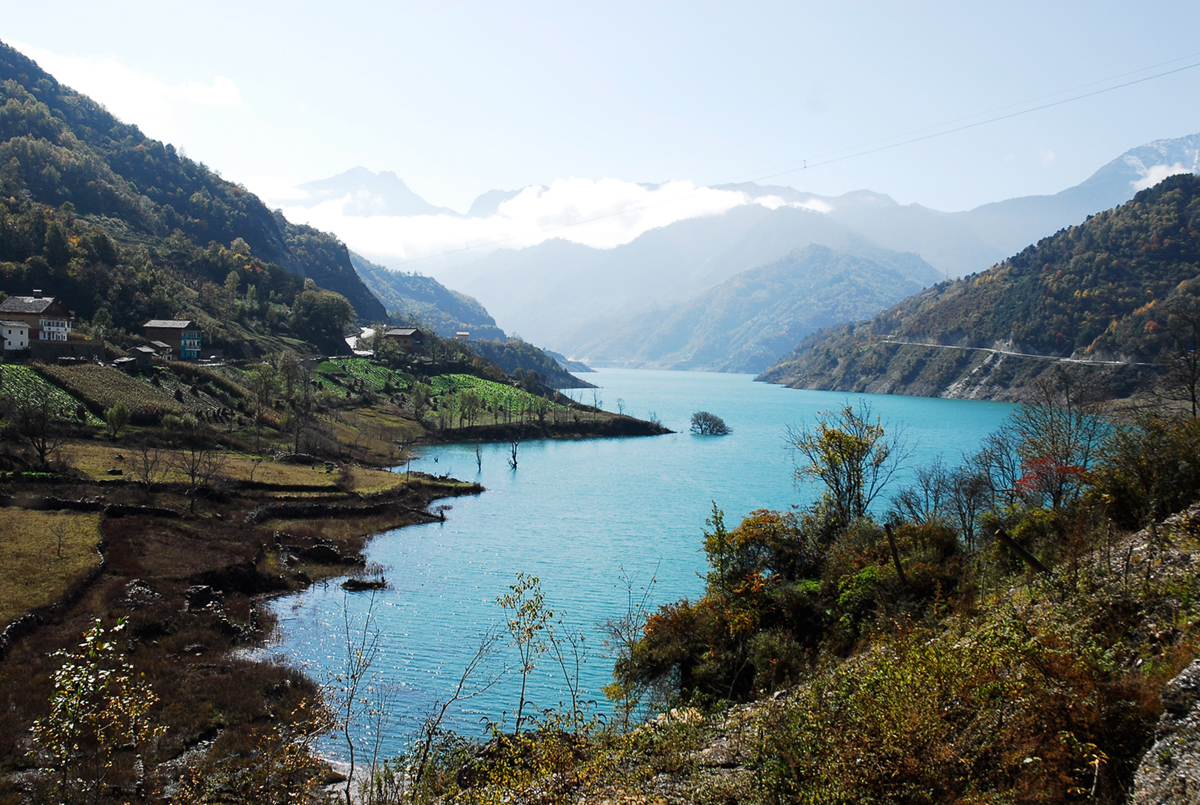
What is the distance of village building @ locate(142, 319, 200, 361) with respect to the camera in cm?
10281

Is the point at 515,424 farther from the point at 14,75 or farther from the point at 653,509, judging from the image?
the point at 14,75

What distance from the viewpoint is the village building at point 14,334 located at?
73812 millimetres

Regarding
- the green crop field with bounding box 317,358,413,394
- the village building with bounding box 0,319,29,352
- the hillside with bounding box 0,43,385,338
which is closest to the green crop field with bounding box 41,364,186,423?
the village building with bounding box 0,319,29,352

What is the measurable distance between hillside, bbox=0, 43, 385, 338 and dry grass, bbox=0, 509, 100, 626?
83004mm

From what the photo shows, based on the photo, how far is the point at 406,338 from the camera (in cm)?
15050

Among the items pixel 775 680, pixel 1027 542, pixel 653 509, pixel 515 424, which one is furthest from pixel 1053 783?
pixel 515 424

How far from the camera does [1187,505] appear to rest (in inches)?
597

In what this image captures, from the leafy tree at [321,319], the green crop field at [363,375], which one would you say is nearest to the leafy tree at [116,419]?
the green crop field at [363,375]

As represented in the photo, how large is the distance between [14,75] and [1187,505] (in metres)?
268

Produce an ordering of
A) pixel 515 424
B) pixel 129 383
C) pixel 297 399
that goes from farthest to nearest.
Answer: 1. pixel 515 424
2. pixel 297 399
3. pixel 129 383

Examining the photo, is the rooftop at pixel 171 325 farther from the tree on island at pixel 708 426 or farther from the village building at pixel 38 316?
the tree on island at pixel 708 426

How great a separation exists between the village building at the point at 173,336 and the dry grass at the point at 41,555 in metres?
72.0

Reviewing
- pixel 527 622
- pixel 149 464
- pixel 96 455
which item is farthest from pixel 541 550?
pixel 96 455

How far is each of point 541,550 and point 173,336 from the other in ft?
274
